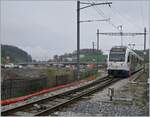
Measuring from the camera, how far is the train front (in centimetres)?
3175

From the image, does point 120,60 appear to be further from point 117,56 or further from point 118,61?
point 117,56

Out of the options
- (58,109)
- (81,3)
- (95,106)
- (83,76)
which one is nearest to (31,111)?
(58,109)

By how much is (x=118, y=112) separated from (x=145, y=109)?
136 centimetres

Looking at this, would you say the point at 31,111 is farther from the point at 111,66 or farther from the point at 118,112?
the point at 111,66

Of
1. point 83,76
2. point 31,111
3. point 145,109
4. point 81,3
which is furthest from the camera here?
point 83,76

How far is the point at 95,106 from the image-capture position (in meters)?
12.8

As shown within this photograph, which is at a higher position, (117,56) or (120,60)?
(117,56)

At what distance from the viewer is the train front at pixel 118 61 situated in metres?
31.8

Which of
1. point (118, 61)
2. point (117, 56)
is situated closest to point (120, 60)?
point (118, 61)

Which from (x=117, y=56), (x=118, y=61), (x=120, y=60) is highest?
(x=117, y=56)

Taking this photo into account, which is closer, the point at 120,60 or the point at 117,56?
the point at 120,60

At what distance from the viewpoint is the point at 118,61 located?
3219 cm

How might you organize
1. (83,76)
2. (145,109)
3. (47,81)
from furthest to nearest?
(83,76), (47,81), (145,109)

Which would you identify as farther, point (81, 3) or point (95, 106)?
point (81, 3)
